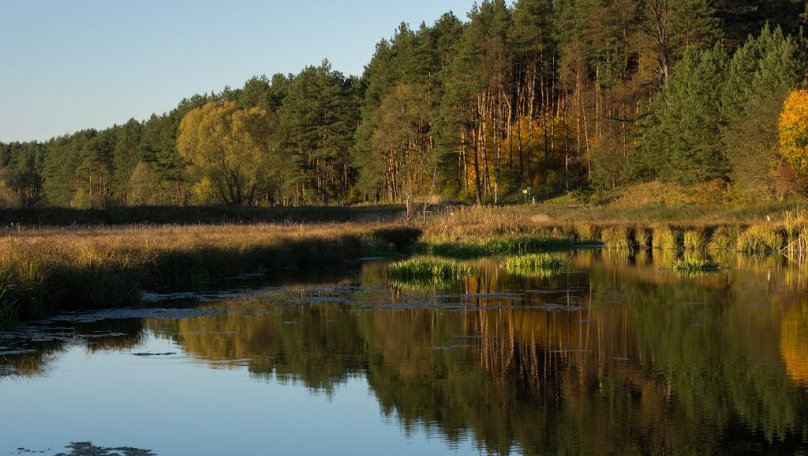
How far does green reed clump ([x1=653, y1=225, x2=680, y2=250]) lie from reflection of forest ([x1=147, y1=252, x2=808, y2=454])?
16031 mm

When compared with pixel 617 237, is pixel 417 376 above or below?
below

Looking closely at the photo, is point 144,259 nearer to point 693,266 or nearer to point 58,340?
point 58,340

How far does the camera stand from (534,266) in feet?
106

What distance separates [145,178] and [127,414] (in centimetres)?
9375

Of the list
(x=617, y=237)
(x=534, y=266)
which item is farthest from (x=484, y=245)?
(x=617, y=237)

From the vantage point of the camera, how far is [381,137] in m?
77.7

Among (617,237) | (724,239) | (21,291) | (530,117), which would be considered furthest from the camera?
(530,117)

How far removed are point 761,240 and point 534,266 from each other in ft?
40.8

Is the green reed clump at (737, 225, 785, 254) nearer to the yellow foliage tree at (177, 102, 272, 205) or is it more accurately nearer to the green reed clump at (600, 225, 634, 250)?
the green reed clump at (600, 225, 634, 250)

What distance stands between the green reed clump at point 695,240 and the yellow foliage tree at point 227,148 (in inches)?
1667

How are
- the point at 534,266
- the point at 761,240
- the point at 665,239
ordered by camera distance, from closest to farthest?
1. the point at 534,266
2. the point at 761,240
3. the point at 665,239

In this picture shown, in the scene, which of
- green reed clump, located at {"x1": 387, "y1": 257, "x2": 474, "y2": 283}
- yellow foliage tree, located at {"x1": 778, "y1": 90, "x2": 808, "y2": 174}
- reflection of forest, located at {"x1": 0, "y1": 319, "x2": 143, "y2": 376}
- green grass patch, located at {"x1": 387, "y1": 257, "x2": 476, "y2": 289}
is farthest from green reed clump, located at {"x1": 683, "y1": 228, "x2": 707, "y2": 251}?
reflection of forest, located at {"x1": 0, "y1": 319, "x2": 143, "y2": 376}

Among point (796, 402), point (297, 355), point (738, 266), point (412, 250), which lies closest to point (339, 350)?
point (297, 355)

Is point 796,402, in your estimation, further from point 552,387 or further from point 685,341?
point 685,341
